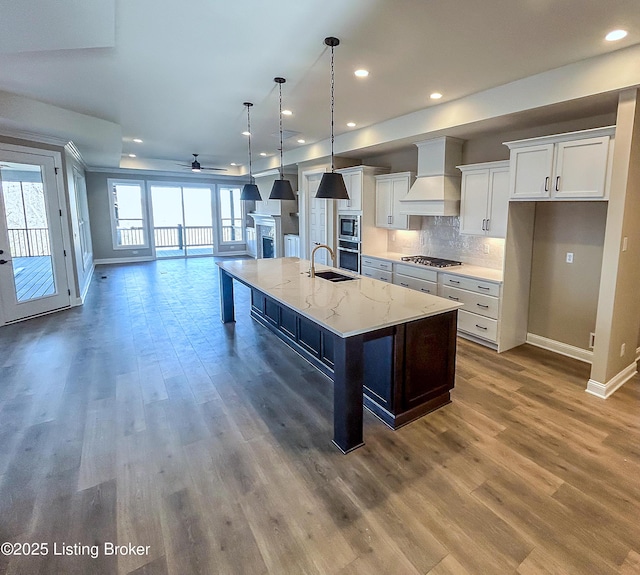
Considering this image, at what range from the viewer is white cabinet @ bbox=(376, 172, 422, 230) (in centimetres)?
555

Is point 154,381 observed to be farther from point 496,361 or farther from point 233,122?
point 233,122

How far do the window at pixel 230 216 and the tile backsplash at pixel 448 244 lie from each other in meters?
7.31

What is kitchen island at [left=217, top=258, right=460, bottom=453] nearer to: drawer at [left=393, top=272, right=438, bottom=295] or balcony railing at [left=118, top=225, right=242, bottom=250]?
drawer at [left=393, top=272, right=438, bottom=295]

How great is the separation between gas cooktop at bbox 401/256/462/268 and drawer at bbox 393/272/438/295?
0.24 m

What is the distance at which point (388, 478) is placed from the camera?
2.23m

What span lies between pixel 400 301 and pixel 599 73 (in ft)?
7.96

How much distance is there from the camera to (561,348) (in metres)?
4.14

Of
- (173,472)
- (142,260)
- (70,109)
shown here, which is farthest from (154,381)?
(142,260)

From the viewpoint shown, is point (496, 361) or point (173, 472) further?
point (496, 361)

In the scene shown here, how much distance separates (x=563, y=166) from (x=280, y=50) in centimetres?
271

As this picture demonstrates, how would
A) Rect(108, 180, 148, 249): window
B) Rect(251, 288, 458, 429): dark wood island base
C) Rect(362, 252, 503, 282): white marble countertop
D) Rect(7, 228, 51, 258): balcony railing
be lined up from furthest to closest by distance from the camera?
Rect(108, 180, 148, 249): window → Rect(7, 228, 51, 258): balcony railing → Rect(362, 252, 503, 282): white marble countertop → Rect(251, 288, 458, 429): dark wood island base

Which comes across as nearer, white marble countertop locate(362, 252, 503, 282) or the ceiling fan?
white marble countertop locate(362, 252, 503, 282)

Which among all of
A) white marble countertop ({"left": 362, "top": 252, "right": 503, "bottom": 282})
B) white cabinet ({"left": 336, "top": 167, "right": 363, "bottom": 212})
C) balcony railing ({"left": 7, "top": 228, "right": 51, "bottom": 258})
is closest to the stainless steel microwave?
white cabinet ({"left": 336, "top": 167, "right": 363, "bottom": 212})

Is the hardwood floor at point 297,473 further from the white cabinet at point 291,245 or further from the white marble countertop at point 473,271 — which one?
the white cabinet at point 291,245
